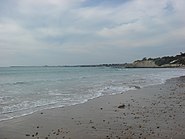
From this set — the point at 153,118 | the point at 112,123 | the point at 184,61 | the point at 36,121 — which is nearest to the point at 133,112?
the point at 153,118

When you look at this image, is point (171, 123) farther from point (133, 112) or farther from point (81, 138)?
point (81, 138)

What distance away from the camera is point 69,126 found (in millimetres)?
11133

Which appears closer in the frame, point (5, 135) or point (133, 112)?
point (5, 135)

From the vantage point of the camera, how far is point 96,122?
11.9 metres

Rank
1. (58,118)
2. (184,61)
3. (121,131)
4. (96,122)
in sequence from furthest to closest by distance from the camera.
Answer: (184,61) < (58,118) < (96,122) < (121,131)

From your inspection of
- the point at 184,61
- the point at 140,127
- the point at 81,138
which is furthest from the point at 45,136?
the point at 184,61

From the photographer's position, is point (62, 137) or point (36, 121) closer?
point (62, 137)

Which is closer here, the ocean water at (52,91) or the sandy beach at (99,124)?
the sandy beach at (99,124)

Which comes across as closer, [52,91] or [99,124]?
[99,124]

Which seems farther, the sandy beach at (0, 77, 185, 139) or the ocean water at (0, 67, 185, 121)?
the ocean water at (0, 67, 185, 121)

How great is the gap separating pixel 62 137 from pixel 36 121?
309 centimetres

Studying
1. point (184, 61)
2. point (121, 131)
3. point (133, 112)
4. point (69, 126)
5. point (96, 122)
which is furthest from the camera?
point (184, 61)

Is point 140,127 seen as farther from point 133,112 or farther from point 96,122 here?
point 133,112

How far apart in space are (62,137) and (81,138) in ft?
2.11
